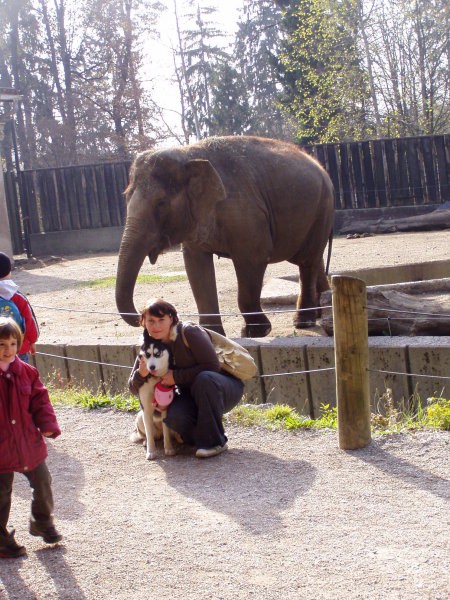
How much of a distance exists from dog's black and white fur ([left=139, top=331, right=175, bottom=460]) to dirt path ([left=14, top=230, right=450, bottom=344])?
7.43 feet

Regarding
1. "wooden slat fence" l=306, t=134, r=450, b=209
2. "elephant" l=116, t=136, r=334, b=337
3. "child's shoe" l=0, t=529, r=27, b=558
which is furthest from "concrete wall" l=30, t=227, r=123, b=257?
"child's shoe" l=0, t=529, r=27, b=558

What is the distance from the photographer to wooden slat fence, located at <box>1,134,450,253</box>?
77.9ft

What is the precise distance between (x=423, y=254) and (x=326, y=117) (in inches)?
573

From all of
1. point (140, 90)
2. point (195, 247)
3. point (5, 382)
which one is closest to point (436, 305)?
point (195, 247)

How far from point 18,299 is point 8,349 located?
6.35ft

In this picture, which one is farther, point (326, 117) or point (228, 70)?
point (228, 70)

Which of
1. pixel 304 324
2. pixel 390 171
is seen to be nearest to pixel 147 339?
pixel 304 324

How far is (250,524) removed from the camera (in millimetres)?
4340

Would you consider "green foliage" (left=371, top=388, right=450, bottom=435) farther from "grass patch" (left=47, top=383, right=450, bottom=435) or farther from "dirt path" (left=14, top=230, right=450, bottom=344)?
"dirt path" (left=14, top=230, right=450, bottom=344)

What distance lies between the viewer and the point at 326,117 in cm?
2864

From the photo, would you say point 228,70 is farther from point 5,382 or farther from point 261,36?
point 5,382

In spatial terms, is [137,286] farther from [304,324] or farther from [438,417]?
[438,417]

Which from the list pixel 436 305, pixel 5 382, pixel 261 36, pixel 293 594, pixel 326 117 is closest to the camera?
pixel 293 594

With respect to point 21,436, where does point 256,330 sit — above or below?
below
